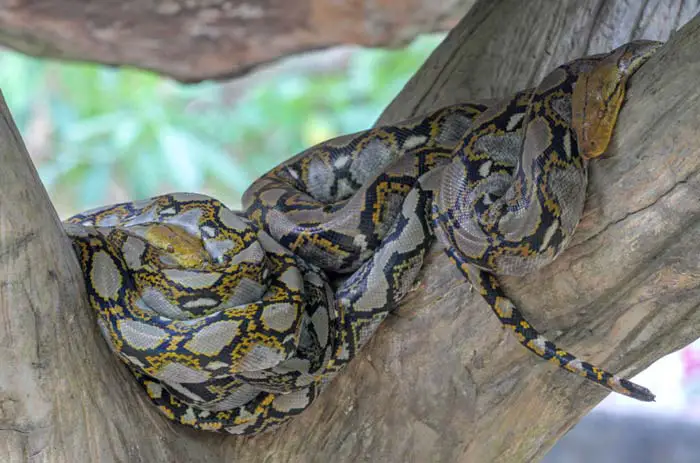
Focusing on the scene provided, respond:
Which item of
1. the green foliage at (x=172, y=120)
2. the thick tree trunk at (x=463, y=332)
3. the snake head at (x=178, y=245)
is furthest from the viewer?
the green foliage at (x=172, y=120)

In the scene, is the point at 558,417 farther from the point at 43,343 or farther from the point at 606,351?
the point at 43,343

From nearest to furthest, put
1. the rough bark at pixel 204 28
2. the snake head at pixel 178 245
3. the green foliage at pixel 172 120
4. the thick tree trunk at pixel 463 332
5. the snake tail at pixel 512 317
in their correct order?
1. the thick tree trunk at pixel 463 332
2. the snake tail at pixel 512 317
3. the snake head at pixel 178 245
4. the rough bark at pixel 204 28
5. the green foliage at pixel 172 120

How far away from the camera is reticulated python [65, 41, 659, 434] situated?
1.73 metres

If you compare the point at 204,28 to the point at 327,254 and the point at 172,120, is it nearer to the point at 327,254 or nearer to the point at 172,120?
the point at 327,254

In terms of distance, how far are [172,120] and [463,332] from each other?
4808 millimetres

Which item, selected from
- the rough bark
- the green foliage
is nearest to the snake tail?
the rough bark

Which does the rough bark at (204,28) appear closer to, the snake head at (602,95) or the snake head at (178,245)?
the snake head at (178,245)

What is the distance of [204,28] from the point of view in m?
3.97

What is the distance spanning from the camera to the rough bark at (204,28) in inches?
146

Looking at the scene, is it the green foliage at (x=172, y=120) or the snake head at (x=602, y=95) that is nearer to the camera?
the snake head at (x=602, y=95)

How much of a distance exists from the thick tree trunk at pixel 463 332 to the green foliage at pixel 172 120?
3.82 meters

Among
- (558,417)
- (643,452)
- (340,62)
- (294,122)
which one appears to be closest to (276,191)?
(558,417)

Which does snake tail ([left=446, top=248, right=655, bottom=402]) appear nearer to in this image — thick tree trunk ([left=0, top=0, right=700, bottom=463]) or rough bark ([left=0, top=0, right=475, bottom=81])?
thick tree trunk ([left=0, top=0, right=700, bottom=463])

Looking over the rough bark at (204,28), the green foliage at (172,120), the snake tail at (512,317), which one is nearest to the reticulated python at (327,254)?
A: the snake tail at (512,317)
